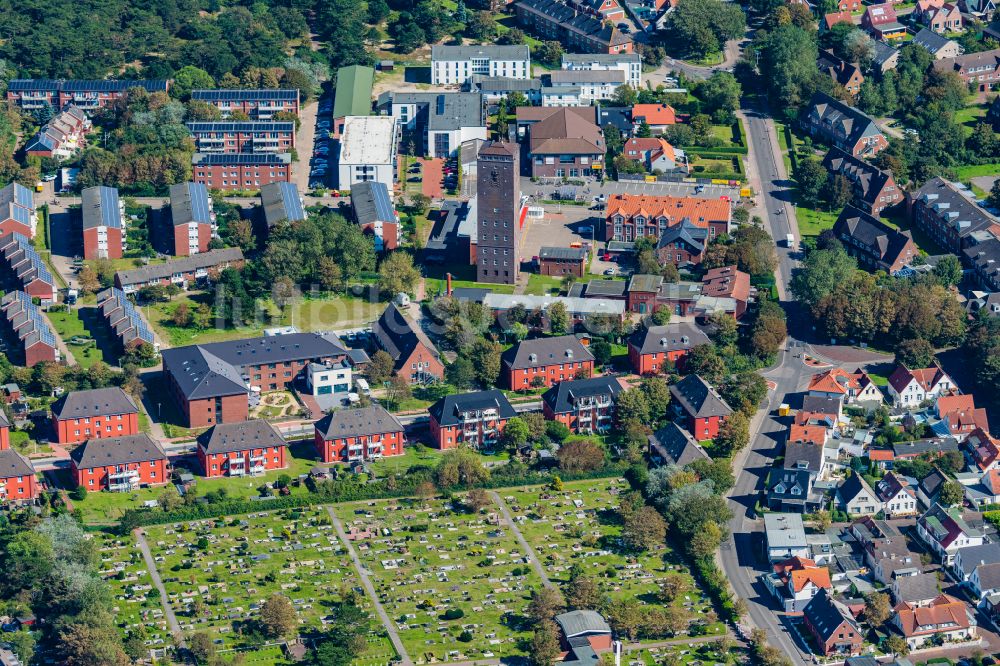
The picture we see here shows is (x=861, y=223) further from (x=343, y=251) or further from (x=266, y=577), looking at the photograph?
(x=266, y=577)

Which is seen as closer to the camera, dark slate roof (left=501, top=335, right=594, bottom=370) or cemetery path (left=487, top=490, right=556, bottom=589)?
cemetery path (left=487, top=490, right=556, bottom=589)

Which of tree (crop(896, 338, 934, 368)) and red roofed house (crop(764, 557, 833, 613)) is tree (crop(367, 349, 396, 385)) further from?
tree (crop(896, 338, 934, 368))

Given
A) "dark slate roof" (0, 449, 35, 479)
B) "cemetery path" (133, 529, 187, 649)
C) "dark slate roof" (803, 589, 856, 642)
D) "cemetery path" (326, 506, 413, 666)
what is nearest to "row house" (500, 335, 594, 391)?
"cemetery path" (326, 506, 413, 666)

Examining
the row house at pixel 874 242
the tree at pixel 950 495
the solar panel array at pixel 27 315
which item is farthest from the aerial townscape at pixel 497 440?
the solar panel array at pixel 27 315

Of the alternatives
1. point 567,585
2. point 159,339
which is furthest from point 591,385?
point 159,339

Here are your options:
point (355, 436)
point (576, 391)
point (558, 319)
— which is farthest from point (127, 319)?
point (576, 391)

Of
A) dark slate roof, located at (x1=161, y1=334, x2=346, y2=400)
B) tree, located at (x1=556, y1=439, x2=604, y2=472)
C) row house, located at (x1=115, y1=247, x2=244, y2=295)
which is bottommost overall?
tree, located at (x1=556, y1=439, x2=604, y2=472)
